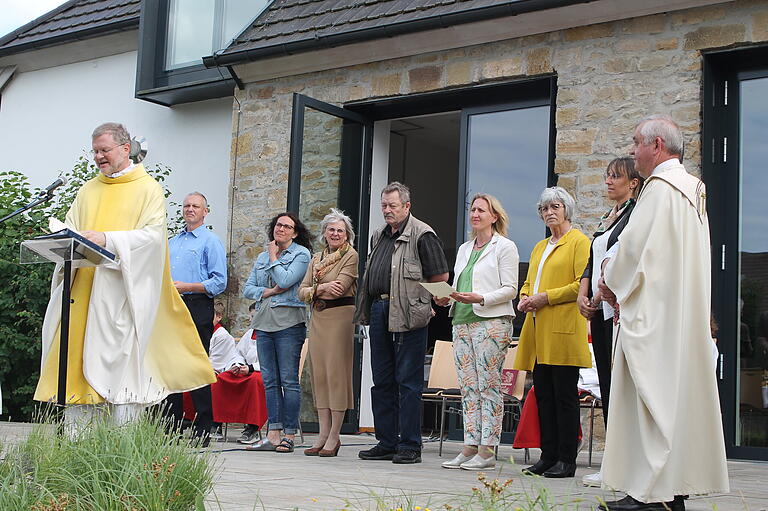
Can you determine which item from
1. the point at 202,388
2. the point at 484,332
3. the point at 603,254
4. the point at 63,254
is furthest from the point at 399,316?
the point at 63,254

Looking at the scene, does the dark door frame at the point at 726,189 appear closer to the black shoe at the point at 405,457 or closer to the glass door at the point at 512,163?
the glass door at the point at 512,163

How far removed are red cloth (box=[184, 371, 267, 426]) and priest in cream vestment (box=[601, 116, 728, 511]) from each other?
476 centimetres

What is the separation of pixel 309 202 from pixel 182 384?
3.90m

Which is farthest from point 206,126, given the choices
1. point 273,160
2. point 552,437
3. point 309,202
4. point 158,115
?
point 552,437

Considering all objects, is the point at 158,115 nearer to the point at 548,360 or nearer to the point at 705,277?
the point at 548,360

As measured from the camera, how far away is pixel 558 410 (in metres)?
6.61

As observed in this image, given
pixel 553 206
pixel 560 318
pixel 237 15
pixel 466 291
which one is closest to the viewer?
pixel 560 318

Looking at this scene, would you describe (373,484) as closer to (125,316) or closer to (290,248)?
(125,316)

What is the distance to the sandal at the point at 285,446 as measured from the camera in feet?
26.1

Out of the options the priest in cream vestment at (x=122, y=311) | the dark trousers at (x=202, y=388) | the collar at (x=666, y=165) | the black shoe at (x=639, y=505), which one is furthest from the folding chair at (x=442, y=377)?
the collar at (x=666, y=165)

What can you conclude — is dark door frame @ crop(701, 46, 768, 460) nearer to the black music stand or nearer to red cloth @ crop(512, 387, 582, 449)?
red cloth @ crop(512, 387, 582, 449)

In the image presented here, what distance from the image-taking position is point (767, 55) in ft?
27.1

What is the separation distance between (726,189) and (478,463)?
10.2ft

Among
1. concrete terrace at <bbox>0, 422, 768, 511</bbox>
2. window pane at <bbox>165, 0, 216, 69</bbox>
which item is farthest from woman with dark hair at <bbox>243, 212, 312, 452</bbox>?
window pane at <bbox>165, 0, 216, 69</bbox>
